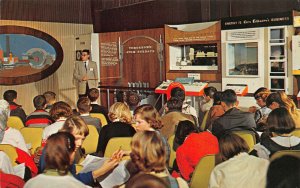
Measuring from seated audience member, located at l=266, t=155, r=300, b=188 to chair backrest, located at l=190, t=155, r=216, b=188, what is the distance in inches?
31.8

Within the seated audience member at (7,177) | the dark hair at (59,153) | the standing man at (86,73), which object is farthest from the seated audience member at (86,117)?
the standing man at (86,73)

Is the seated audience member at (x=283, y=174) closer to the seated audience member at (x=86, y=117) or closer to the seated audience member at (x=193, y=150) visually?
the seated audience member at (x=193, y=150)

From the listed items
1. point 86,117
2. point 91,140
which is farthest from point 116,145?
point 86,117

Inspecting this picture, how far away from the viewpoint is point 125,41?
8.84m

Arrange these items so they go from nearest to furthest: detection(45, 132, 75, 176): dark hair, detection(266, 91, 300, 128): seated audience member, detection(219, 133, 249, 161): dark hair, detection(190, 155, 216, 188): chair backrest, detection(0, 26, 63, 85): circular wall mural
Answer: detection(45, 132, 75, 176): dark hair
detection(219, 133, 249, 161): dark hair
detection(190, 155, 216, 188): chair backrest
detection(266, 91, 300, 128): seated audience member
detection(0, 26, 63, 85): circular wall mural

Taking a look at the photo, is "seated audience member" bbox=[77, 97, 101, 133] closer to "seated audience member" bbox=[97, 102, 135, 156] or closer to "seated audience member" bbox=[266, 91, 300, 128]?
"seated audience member" bbox=[97, 102, 135, 156]

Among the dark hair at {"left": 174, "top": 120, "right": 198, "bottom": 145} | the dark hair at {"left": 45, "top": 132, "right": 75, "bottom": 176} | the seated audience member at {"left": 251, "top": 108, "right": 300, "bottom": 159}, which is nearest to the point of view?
the dark hair at {"left": 45, "top": 132, "right": 75, "bottom": 176}

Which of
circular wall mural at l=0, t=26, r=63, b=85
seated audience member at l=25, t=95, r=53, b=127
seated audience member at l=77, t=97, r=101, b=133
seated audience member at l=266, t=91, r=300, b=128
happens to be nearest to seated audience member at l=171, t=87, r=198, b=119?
seated audience member at l=266, t=91, r=300, b=128

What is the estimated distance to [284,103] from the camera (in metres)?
3.98

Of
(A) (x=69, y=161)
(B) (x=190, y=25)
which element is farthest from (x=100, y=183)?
(B) (x=190, y=25)

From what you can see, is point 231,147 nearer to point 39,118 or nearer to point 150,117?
point 150,117

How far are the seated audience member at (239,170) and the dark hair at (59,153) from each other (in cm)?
83

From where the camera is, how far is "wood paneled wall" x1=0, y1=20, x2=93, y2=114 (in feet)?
29.7

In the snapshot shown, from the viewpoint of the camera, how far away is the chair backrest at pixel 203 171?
100.0 inches
